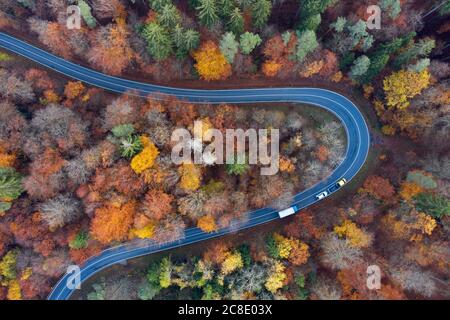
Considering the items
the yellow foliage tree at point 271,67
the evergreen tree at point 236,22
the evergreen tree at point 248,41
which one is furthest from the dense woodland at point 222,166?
the evergreen tree at point 248,41

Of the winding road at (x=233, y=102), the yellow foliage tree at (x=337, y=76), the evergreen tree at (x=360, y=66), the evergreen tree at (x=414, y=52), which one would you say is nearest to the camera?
the evergreen tree at (x=414, y=52)

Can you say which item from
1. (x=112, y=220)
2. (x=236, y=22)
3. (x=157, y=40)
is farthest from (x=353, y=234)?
(x=157, y=40)

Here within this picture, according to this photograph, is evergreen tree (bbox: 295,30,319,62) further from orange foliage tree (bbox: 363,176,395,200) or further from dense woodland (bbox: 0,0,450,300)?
orange foliage tree (bbox: 363,176,395,200)

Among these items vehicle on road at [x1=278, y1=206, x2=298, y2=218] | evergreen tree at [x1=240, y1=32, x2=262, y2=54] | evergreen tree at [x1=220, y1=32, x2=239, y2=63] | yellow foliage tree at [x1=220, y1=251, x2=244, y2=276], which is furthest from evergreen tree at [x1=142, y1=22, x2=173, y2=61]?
yellow foliage tree at [x1=220, y1=251, x2=244, y2=276]

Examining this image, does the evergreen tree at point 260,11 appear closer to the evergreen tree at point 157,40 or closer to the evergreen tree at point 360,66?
the evergreen tree at point 157,40

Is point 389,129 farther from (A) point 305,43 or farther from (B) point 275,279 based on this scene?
(B) point 275,279

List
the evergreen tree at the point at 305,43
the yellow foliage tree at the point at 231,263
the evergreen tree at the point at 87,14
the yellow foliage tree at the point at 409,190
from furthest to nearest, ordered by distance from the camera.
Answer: the yellow foliage tree at the point at 409,190 → the yellow foliage tree at the point at 231,263 → the evergreen tree at the point at 87,14 → the evergreen tree at the point at 305,43
